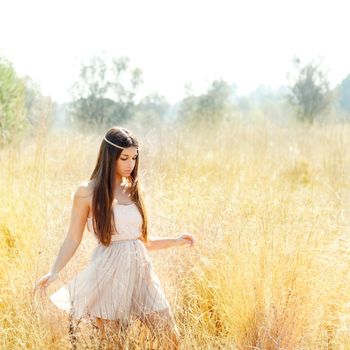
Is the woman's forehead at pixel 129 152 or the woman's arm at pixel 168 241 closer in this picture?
the woman's forehead at pixel 129 152

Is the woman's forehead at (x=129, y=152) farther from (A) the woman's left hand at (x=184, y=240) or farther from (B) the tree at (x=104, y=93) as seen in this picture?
(B) the tree at (x=104, y=93)

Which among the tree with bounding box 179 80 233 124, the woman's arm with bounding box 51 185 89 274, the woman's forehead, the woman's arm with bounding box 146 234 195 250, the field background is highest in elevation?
the tree with bounding box 179 80 233 124

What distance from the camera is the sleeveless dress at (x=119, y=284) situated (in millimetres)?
2730

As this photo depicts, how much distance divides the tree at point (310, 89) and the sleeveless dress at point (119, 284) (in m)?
19.7

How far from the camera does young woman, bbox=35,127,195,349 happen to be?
2.73m

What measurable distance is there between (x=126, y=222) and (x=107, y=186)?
19cm

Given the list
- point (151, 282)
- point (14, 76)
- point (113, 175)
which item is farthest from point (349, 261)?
point (14, 76)

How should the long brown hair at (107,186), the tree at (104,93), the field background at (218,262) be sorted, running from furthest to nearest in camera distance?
the tree at (104,93), the field background at (218,262), the long brown hair at (107,186)

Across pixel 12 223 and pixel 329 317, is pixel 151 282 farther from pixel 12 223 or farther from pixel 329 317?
pixel 12 223

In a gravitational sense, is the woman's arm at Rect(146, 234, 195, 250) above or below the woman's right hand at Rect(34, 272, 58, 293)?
above

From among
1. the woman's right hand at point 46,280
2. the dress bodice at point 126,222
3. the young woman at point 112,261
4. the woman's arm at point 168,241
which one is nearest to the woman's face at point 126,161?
the young woman at point 112,261

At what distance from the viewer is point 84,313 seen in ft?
9.01

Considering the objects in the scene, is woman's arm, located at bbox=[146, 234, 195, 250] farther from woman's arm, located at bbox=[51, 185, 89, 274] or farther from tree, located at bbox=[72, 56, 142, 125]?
tree, located at bbox=[72, 56, 142, 125]

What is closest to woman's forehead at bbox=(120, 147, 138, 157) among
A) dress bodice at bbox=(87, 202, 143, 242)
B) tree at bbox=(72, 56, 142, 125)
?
dress bodice at bbox=(87, 202, 143, 242)
